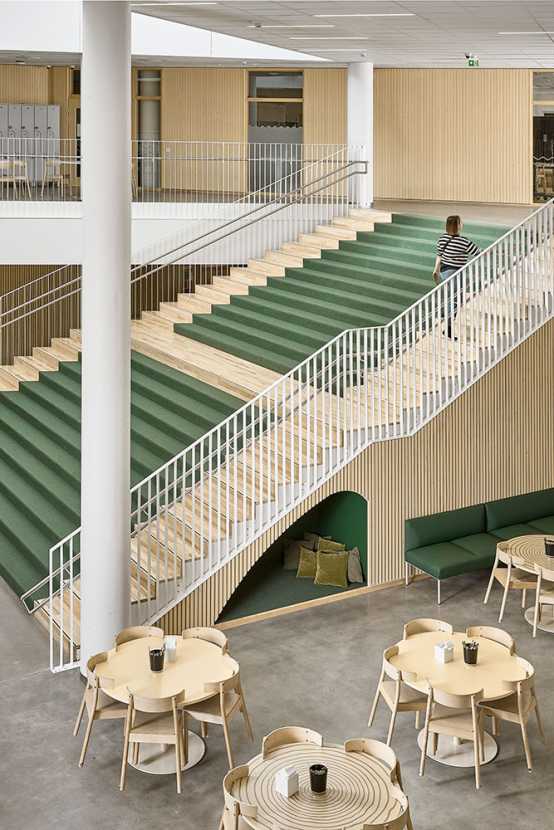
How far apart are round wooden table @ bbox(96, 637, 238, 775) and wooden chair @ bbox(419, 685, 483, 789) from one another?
1385mm

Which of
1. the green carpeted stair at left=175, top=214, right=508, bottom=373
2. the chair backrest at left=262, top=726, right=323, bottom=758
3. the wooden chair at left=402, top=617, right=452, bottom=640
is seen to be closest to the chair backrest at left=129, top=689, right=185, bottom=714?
the chair backrest at left=262, top=726, right=323, bottom=758

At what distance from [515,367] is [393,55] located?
18.1 ft

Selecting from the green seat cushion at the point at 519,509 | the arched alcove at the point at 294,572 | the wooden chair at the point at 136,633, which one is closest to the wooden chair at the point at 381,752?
the wooden chair at the point at 136,633

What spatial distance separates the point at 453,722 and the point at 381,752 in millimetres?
1101

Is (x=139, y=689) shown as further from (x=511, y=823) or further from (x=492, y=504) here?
(x=492, y=504)

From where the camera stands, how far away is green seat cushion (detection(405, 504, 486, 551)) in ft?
37.2

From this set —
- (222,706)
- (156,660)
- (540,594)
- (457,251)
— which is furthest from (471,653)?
(457,251)

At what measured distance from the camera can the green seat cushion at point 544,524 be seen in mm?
11922

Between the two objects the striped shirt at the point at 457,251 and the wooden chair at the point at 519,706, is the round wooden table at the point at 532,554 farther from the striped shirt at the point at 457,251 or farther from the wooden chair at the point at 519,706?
the striped shirt at the point at 457,251

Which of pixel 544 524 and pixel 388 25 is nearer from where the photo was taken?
pixel 388 25

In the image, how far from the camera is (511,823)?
7.48 meters

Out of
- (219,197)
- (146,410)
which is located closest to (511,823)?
(146,410)

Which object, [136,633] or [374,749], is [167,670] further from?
[374,749]

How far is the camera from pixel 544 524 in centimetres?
1209
